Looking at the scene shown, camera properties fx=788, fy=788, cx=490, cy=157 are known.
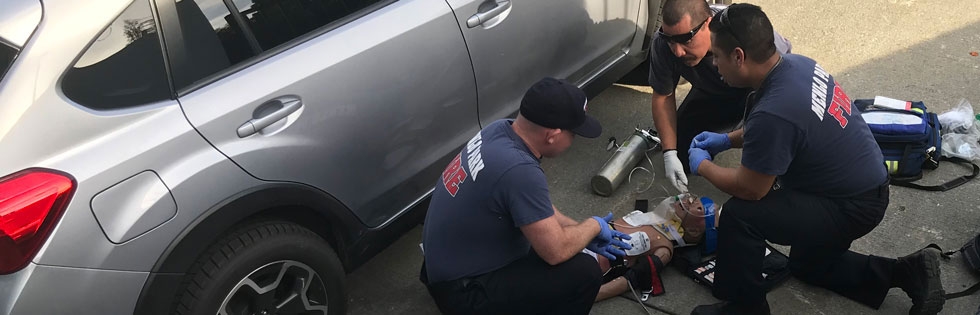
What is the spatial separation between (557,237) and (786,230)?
2.93 feet

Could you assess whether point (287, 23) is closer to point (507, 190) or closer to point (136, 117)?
point (136, 117)

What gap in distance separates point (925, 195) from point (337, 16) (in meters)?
2.87

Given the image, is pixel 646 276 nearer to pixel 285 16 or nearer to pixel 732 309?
pixel 732 309

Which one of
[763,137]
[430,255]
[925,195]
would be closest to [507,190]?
[430,255]

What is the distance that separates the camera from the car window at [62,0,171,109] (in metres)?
2.27

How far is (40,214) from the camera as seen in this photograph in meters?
2.15

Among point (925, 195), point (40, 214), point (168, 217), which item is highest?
point (40, 214)

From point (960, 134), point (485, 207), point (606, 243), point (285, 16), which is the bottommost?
point (960, 134)

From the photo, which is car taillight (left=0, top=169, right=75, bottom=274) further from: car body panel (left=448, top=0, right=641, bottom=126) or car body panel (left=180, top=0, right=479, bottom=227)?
car body panel (left=448, top=0, right=641, bottom=126)

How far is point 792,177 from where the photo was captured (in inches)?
114

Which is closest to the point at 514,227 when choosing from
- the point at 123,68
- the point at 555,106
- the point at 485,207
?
the point at 485,207

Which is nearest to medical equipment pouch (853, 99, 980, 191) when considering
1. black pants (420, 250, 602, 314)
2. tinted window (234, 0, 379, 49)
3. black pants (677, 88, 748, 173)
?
black pants (677, 88, 748, 173)

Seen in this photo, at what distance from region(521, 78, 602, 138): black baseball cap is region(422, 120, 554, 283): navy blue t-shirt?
13 cm

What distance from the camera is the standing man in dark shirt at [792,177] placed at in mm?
2695
